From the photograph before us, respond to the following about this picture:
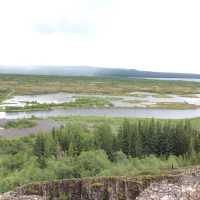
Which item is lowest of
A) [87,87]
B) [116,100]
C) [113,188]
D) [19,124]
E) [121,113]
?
[121,113]

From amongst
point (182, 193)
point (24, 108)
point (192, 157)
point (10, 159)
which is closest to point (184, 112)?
point (24, 108)

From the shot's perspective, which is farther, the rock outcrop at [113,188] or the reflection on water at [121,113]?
the reflection on water at [121,113]

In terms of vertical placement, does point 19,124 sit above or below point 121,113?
above

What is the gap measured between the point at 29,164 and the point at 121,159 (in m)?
6.74

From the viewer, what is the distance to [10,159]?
2173 centimetres

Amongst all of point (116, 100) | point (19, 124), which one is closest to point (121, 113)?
point (116, 100)

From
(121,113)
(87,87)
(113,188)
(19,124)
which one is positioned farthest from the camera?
(87,87)

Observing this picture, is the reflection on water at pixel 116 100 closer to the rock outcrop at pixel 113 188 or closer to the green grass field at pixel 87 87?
the green grass field at pixel 87 87

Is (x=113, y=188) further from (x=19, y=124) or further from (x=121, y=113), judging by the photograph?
(x=121, y=113)

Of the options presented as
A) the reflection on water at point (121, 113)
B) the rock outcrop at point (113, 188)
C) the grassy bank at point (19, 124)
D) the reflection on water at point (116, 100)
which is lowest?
the reflection on water at point (121, 113)

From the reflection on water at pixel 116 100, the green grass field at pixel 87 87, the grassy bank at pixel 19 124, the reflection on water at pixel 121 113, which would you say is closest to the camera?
the grassy bank at pixel 19 124

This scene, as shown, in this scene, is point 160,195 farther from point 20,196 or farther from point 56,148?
point 56,148

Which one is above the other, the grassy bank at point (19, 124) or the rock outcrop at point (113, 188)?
the rock outcrop at point (113, 188)

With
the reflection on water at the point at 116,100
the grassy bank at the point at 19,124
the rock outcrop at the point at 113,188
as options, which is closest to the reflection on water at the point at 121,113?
the reflection on water at the point at 116,100
